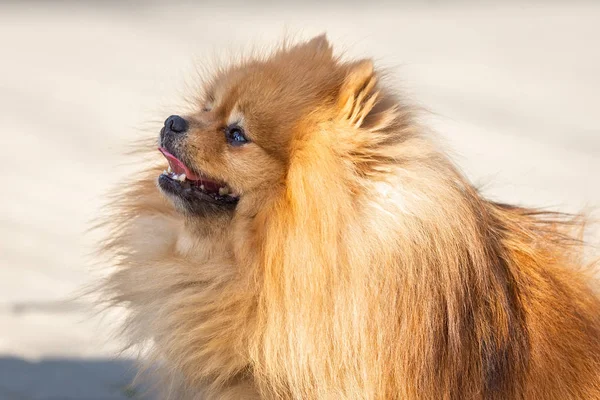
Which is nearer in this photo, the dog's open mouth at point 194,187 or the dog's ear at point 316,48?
the dog's open mouth at point 194,187

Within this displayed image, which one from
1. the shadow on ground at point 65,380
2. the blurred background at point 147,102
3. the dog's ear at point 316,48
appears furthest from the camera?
the blurred background at point 147,102

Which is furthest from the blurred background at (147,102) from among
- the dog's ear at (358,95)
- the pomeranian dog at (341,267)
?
the dog's ear at (358,95)

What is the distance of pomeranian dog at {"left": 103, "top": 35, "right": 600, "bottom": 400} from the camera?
→ 2.66 meters

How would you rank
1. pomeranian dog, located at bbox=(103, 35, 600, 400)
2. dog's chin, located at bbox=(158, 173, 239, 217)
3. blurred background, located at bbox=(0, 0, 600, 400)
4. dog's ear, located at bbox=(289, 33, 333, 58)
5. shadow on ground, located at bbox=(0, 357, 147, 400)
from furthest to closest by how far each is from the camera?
blurred background, located at bbox=(0, 0, 600, 400) < shadow on ground, located at bbox=(0, 357, 147, 400) < dog's ear, located at bbox=(289, 33, 333, 58) < dog's chin, located at bbox=(158, 173, 239, 217) < pomeranian dog, located at bbox=(103, 35, 600, 400)

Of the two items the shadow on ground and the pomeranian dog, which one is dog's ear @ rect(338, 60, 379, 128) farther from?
the shadow on ground

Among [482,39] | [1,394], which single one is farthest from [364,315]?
[482,39]

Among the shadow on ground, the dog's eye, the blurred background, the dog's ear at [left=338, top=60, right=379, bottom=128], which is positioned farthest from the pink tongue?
the shadow on ground

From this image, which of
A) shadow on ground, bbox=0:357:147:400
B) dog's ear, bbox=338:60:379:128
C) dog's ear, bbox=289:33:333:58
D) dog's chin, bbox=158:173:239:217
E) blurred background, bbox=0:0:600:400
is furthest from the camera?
blurred background, bbox=0:0:600:400

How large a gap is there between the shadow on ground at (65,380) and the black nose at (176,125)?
3.93 ft

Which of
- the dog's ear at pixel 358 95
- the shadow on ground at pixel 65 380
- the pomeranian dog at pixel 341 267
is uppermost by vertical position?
the dog's ear at pixel 358 95

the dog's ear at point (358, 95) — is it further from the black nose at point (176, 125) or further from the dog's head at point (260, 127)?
the black nose at point (176, 125)

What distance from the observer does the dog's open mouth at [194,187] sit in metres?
2.92

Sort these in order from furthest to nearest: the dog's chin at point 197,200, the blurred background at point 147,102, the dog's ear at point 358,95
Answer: the blurred background at point 147,102 → the dog's chin at point 197,200 → the dog's ear at point 358,95

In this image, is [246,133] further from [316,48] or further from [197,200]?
[316,48]
